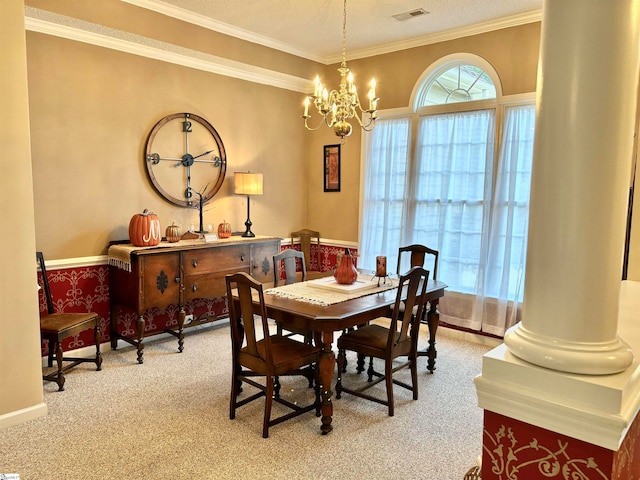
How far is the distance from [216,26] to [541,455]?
4.66 meters

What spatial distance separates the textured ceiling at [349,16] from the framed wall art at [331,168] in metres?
1.24

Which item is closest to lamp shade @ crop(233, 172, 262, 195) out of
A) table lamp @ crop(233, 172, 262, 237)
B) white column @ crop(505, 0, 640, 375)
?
table lamp @ crop(233, 172, 262, 237)

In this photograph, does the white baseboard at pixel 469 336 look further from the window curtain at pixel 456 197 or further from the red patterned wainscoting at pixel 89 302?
the red patterned wainscoting at pixel 89 302

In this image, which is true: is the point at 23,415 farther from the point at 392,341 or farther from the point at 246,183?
the point at 246,183

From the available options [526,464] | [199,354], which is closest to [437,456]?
[526,464]

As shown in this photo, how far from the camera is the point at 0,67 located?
2.73m

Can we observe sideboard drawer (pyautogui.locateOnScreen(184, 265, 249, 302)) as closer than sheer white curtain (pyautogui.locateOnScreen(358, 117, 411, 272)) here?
Yes

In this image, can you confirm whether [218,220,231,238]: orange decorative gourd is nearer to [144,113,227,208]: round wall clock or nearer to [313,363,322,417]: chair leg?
[144,113,227,208]: round wall clock

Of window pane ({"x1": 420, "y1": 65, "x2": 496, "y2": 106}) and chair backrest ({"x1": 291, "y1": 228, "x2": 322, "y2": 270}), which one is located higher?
window pane ({"x1": 420, "y1": 65, "x2": 496, "y2": 106})

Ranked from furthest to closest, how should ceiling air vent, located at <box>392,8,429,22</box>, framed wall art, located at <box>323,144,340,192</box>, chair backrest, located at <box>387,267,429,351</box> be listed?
framed wall art, located at <box>323,144,340,192</box> → ceiling air vent, located at <box>392,8,429,22</box> → chair backrest, located at <box>387,267,429,351</box>

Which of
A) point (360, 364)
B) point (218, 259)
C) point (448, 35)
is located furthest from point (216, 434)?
point (448, 35)

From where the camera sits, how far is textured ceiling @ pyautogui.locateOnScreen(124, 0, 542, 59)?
412 cm

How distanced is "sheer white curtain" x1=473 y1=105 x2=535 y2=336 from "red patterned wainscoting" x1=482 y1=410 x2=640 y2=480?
312 centimetres

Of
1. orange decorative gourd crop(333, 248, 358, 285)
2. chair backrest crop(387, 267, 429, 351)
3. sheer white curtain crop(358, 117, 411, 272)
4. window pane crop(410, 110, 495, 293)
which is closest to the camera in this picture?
chair backrest crop(387, 267, 429, 351)
